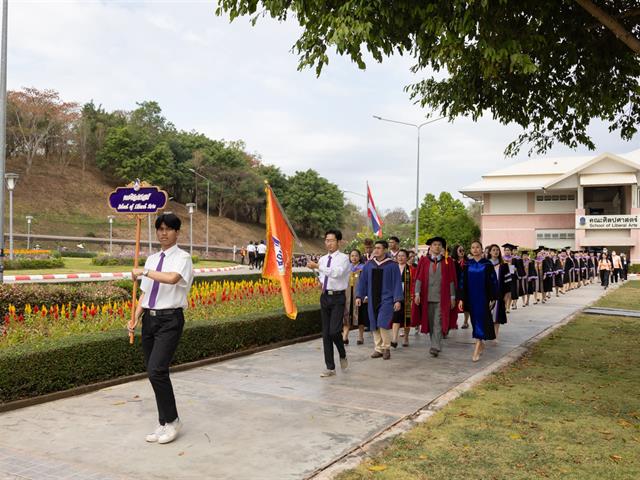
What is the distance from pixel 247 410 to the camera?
575 cm

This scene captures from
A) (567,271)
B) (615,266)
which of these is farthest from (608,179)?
(567,271)

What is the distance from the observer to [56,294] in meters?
10.0

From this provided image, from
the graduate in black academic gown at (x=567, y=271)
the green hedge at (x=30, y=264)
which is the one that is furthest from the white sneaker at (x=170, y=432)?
the green hedge at (x=30, y=264)

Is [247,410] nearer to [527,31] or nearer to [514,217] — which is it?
[527,31]

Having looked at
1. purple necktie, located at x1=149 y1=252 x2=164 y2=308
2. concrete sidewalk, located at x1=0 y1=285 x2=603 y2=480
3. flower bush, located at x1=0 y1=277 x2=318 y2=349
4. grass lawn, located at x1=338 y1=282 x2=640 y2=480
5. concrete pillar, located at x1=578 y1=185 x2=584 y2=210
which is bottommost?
grass lawn, located at x1=338 y1=282 x2=640 y2=480

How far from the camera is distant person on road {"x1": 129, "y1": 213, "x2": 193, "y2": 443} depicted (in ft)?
15.7

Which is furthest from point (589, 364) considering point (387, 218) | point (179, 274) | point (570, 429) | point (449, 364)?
point (387, 218)

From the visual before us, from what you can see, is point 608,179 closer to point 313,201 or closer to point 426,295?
point 313,201

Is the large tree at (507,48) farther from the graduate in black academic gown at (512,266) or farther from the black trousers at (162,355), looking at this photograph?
the graduate in black academic gown at (512,266)

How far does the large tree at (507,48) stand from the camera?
636 cm

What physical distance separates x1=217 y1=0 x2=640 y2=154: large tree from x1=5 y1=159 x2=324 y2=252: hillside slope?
5281 cm

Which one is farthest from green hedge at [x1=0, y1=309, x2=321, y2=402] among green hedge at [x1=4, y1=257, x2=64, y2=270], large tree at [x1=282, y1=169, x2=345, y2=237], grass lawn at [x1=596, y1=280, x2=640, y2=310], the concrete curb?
large tree at [x1=282, y1=169, x2=345, y2=237]

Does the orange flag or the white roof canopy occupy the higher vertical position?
the white roof canopy

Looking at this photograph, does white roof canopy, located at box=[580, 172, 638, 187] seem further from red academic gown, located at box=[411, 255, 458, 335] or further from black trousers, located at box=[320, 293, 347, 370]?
black trousers, located at box=[320, 293, 347, 370]
